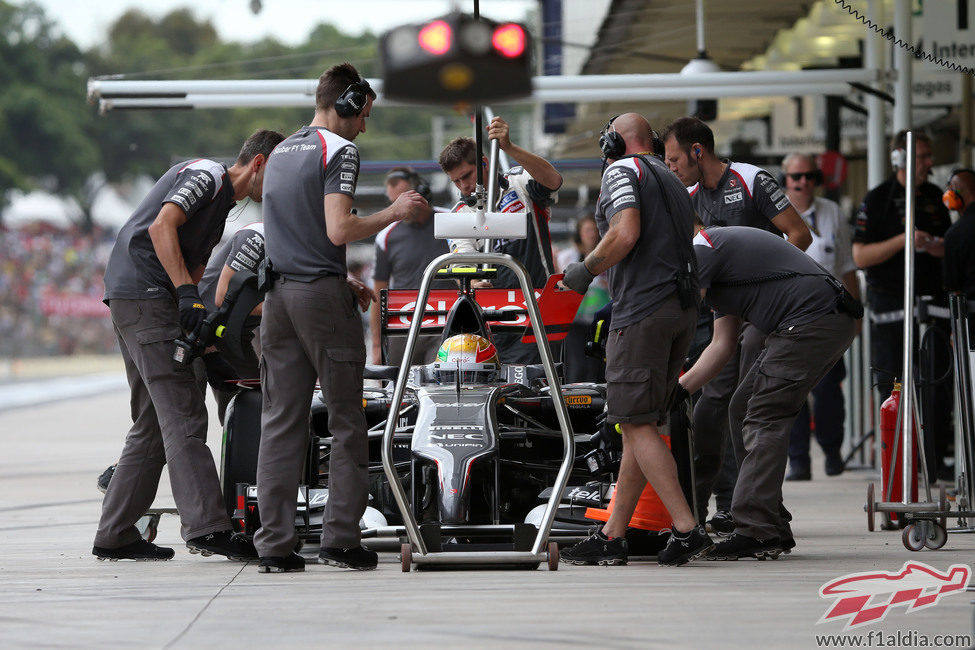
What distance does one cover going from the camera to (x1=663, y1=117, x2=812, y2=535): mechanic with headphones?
7.76 m

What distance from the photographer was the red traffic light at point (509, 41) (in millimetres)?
5500

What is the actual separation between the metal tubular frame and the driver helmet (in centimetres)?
97

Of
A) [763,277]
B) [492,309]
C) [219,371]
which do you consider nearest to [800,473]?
[492,309]

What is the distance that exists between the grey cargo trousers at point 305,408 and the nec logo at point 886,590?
200cm

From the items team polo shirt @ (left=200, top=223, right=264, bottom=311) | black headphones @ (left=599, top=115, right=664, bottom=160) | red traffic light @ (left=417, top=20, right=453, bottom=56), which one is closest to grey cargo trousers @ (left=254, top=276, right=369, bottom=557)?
team polo shirt @ (left=200, top=223, right=264, bottom=311)

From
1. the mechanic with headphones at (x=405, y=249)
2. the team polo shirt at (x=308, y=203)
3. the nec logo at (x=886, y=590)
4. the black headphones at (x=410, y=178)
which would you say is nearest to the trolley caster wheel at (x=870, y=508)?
the nec logo at (x=886, y=590)

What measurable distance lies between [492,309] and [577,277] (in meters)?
1.56

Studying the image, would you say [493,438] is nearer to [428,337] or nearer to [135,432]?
[135,432]

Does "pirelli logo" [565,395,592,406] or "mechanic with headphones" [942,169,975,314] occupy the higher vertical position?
"mechanic with headphones" [942,169,975,314]

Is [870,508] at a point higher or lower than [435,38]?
lower

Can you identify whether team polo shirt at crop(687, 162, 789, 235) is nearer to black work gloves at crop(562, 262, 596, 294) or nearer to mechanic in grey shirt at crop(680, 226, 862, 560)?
mechanic in grey shirt at crop(680, 226, 862, 560)

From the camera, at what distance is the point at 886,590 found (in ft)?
19.8

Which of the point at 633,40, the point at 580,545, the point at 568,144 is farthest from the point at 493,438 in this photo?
the point at 568,144

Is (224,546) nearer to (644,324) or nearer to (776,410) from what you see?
(644,324)
